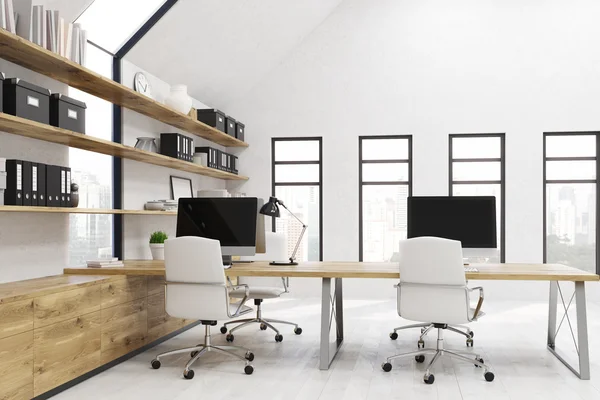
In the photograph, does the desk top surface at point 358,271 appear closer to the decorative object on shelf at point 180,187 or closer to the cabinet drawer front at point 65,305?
the cabinet drawer front at point 65,305

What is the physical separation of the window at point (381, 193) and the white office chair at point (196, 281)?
435 cm

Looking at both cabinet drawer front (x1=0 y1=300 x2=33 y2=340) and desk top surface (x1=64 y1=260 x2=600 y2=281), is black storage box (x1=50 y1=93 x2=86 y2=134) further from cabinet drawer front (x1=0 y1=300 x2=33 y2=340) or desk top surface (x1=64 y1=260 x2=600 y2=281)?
cabinet drawer front (x1=0 y1=300 x2=33 y2=340)

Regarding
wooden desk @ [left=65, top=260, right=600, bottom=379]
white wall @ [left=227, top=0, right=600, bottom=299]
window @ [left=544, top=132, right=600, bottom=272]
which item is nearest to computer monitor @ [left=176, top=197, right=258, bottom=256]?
wooden desk @ [left=65, top=260, right=600, bottom=379]

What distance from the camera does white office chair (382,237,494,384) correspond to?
3926 millimetres

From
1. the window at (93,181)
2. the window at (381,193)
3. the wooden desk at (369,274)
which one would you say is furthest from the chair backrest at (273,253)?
the window at (381,193)

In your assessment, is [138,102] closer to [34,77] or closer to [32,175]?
[34,77]

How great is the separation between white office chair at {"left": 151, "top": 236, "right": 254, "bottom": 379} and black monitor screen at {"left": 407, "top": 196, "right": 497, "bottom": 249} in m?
1.62

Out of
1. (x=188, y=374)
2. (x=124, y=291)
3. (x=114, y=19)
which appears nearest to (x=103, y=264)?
(x=124, y=291)

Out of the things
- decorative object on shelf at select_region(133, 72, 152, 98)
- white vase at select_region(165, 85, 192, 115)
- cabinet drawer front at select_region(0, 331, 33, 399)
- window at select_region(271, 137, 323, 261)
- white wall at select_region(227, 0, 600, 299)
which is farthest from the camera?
window at select_region(271, 137, 323, 261)

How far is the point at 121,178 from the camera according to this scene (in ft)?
18.3

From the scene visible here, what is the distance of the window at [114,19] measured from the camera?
5.19m

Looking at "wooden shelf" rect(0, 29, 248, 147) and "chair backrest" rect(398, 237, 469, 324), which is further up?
"wooden shelf" rect(0, 29, 248, 147)

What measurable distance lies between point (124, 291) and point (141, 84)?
93.7 inches

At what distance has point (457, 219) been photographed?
4.74 m
